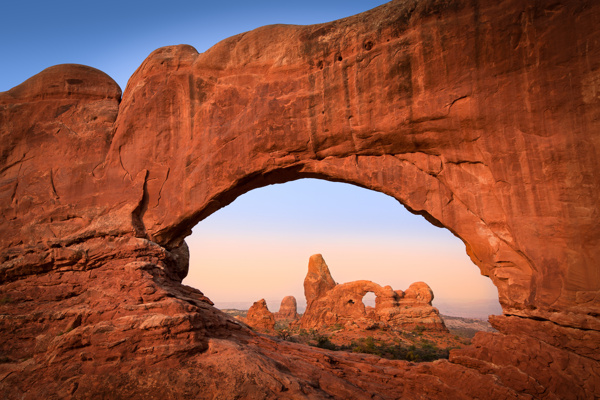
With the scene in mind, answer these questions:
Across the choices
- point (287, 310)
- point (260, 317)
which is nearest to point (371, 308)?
point (260, 317)

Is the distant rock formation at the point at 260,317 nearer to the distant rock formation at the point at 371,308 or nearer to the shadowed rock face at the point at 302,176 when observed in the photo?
the distant rock formation at the point at 371,308

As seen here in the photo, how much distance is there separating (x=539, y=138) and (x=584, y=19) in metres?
3.18

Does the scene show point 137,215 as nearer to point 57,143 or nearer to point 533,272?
point 57,143

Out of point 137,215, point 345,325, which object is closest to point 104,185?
point 137,215

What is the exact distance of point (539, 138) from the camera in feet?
36.2

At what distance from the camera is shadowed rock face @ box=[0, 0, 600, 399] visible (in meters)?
9.88

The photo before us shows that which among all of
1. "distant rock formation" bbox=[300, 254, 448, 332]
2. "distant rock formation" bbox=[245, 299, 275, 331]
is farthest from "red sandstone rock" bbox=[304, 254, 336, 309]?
"distant rock formation" bbox=[245, 299, 275, 331]

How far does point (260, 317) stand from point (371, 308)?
1403 centimetres

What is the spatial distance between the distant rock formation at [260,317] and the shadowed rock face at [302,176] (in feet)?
74.3

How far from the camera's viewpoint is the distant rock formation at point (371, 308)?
139ft

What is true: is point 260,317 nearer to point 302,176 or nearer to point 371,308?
point 371,308

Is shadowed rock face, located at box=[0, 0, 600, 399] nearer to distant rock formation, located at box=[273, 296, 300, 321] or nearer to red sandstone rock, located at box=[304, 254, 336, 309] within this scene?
red sandstone rock, located at box=[304, 254, 336, 309]

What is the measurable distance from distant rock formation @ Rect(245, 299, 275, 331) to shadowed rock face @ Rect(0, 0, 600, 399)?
2266cm

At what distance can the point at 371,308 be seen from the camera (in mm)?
45594
